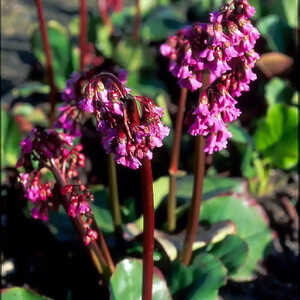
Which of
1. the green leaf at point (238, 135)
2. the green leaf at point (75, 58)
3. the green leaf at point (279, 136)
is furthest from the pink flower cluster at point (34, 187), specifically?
the green leaf at point (75, 58)

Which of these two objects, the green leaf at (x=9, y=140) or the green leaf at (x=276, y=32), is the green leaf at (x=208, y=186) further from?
the green leaf at (x=276, y=32)

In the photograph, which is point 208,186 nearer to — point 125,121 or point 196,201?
point 196,201

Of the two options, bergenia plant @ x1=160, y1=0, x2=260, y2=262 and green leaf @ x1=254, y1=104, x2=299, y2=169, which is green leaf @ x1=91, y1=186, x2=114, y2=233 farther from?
green leaf @ x1=254, y1=104, x2=299, y2=169

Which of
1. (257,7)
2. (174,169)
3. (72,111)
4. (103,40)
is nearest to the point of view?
(72,111)

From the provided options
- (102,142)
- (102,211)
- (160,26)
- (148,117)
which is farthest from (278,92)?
(148,117)

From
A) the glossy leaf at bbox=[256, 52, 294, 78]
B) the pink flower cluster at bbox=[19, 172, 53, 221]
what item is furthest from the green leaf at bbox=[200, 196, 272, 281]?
the glossy leaf at bbox=[256, 52, 294, 78]

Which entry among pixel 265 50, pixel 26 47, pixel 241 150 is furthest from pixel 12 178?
pixel 265 50
